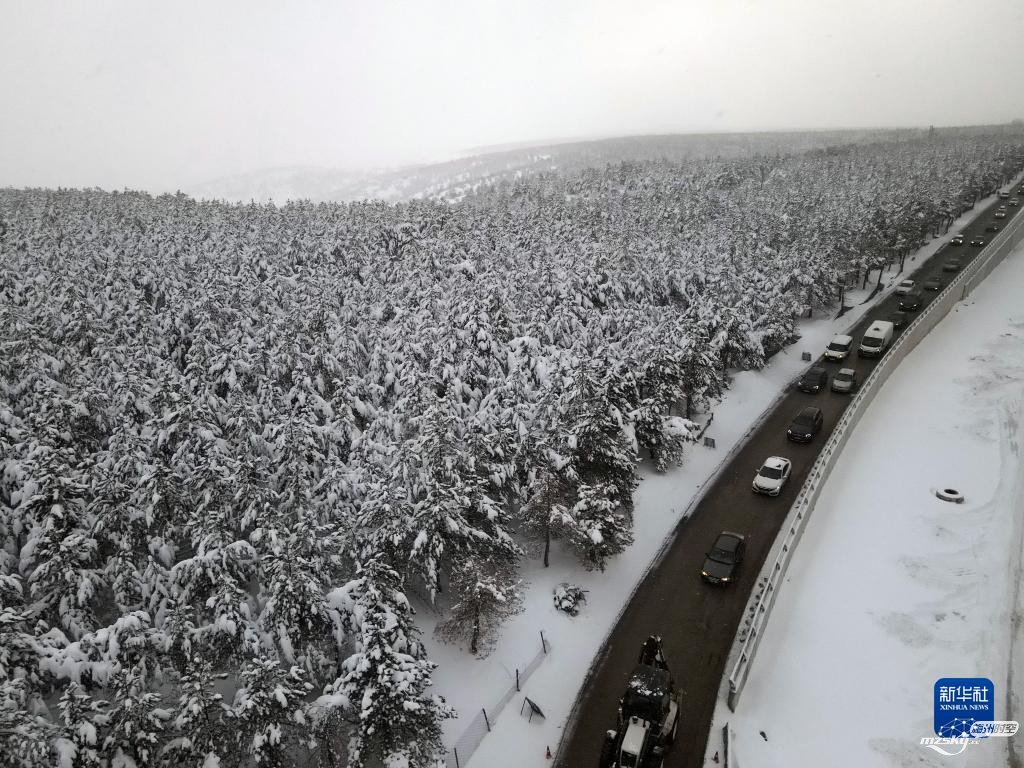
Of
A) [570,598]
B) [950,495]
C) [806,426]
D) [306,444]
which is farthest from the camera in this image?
[806,426]

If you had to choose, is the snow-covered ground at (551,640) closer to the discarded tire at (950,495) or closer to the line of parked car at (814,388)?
the discarded tire at (950,495)

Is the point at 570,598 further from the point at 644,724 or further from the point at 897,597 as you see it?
the point at 897,597

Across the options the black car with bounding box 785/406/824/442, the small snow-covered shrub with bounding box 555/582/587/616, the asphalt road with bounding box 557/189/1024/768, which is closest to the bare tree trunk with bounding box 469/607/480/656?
the small snow-covered shrub with bounding box 555/582/587/616

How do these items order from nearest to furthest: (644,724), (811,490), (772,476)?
(644,724), (811,490), (772,476)

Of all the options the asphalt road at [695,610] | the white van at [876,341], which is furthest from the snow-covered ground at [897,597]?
the white van at [876,341]

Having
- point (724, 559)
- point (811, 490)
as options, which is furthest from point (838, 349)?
point (724, 559)

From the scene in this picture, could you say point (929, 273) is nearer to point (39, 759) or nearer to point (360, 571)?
point (360, 571)

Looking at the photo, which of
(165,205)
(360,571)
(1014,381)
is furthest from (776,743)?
(165,205)
